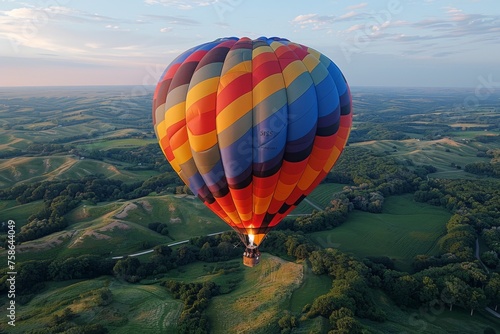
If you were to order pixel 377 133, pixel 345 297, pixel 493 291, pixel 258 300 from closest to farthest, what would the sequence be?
pixel 345 297, pixel 258 300, pixel 493 291, pixel 377 133

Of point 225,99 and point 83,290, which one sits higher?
point 225,99

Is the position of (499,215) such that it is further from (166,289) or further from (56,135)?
(56,135)

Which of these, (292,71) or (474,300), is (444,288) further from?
(292,71)

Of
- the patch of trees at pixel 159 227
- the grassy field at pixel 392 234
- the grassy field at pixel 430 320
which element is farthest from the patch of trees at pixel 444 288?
the patch of trees at pixel 159 227

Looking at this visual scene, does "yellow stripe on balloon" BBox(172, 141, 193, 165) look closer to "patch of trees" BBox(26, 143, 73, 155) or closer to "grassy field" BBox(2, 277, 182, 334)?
"grassy field" BBox(2, 277, 182, 334)

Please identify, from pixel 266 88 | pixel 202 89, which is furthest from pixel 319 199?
pixel 202 89

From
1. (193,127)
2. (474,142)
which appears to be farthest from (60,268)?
(474,142)

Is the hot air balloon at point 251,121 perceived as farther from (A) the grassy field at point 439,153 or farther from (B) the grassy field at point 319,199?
→ (A) the grassy field at point 439,153
